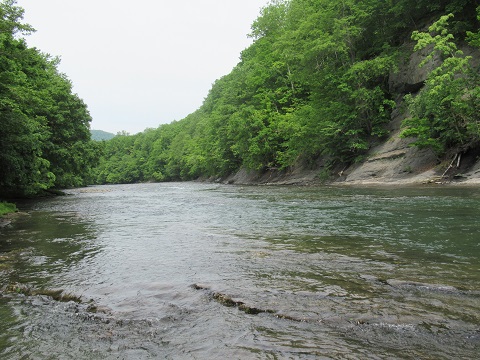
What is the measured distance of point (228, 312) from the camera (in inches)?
187

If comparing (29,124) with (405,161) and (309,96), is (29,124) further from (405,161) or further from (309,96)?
(309,96)

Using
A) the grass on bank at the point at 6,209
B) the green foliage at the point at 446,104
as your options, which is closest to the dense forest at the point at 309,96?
the green foliage at the point at 446,104

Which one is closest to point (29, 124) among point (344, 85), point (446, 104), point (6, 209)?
point (6, 209)

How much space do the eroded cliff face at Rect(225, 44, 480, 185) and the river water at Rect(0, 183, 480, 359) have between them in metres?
14.1

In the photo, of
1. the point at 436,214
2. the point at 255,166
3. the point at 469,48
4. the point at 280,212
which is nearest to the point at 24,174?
the point at 280,212

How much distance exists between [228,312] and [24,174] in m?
21.4

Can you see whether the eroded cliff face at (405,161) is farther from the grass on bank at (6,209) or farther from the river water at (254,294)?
the grass on bank at (6,209)

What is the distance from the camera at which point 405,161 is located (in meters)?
26.9

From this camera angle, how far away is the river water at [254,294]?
12.4 ft

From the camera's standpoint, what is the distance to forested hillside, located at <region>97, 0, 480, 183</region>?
22.7m

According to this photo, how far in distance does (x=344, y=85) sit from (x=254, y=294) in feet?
96.1

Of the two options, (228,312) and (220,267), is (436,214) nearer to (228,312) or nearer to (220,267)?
(220,267)

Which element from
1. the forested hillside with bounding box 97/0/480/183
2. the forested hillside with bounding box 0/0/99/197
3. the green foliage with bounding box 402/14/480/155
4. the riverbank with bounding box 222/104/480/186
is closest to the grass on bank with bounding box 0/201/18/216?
the forested hillside with bounding box 0/0/99/197

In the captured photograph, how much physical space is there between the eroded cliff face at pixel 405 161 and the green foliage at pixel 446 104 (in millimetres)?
1283
